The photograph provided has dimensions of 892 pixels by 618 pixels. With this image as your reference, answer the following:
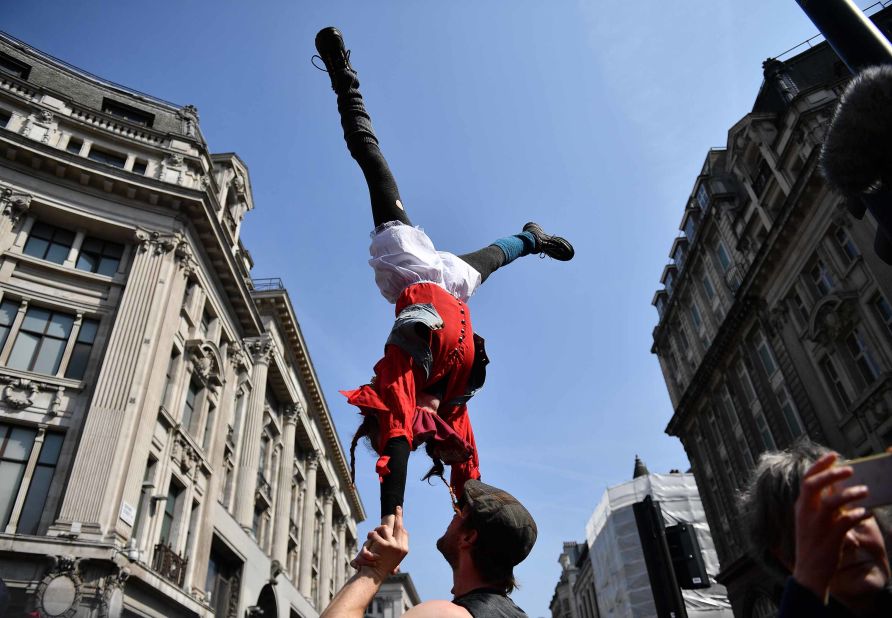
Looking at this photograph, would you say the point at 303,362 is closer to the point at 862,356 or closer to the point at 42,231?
the point at 42,231

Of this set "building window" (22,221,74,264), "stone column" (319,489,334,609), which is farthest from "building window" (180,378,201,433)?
"stone column" (319,489,334,609)

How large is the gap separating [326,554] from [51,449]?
2465 centimetres

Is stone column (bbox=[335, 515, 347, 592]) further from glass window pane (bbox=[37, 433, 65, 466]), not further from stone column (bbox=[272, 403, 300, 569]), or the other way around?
glass window pane (bbox=[37, 433, 65, 466])

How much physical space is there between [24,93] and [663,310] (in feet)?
116

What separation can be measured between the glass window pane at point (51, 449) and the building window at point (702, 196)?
30.4 meters

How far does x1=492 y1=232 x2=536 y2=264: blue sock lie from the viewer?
4.81m

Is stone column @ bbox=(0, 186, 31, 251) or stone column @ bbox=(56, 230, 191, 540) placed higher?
stone column @ bbox=(0, 186, 31, 251)

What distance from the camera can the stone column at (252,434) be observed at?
25.1m

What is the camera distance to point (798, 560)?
4.52ft

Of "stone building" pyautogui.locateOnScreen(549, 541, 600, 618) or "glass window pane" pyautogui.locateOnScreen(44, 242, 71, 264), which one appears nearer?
"glass window pane" pyautogui.locateOnScreen(44, 242, 71, 264)

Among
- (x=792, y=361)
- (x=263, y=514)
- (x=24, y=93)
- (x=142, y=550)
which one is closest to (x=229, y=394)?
(x=263, y=514)

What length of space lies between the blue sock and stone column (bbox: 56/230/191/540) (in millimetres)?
14827

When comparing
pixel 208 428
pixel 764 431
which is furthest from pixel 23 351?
pixel 764 431

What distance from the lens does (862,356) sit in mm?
20578
